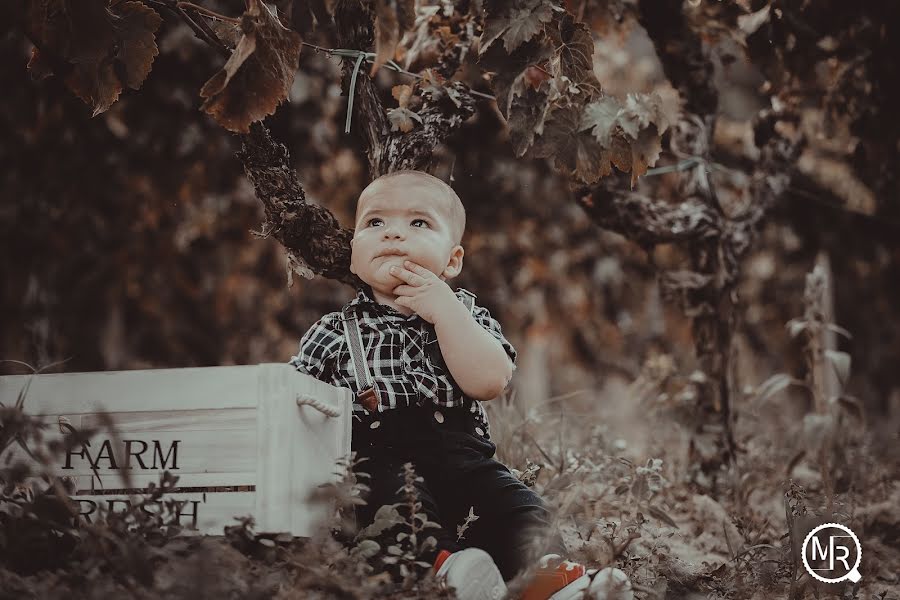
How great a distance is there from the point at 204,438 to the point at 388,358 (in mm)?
453

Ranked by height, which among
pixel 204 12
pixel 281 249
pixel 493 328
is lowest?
pixel 493 328

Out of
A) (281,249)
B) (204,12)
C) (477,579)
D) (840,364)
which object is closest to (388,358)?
(477,579)

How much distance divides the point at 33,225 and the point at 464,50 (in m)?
4.02

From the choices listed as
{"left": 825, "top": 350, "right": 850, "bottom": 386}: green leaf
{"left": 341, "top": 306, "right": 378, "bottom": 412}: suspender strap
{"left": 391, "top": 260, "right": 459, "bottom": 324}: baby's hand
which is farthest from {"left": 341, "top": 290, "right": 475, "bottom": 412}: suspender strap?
{"left": 825, "top": 350, "right": 850, "bottom": 386}: green leaf

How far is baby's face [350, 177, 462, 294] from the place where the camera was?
2.03 m

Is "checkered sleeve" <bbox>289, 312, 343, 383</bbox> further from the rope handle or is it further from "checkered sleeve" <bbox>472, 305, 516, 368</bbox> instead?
"checkered sleeve" <bbox>472, 305, 516, 368</bbox>

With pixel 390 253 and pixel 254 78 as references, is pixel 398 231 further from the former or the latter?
pixel 254 78

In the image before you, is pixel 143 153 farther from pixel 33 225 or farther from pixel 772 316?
pixel 772 316

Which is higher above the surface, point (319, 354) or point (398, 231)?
point (398, 231)

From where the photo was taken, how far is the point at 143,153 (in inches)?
234

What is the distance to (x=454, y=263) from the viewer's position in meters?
2.17

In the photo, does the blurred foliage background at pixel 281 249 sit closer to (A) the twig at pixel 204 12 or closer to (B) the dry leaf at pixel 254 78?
(A) the twig at pixel 204 12

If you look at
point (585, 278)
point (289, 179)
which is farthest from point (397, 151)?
point (585, 278)

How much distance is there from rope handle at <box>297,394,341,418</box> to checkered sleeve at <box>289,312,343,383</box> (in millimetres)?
184
